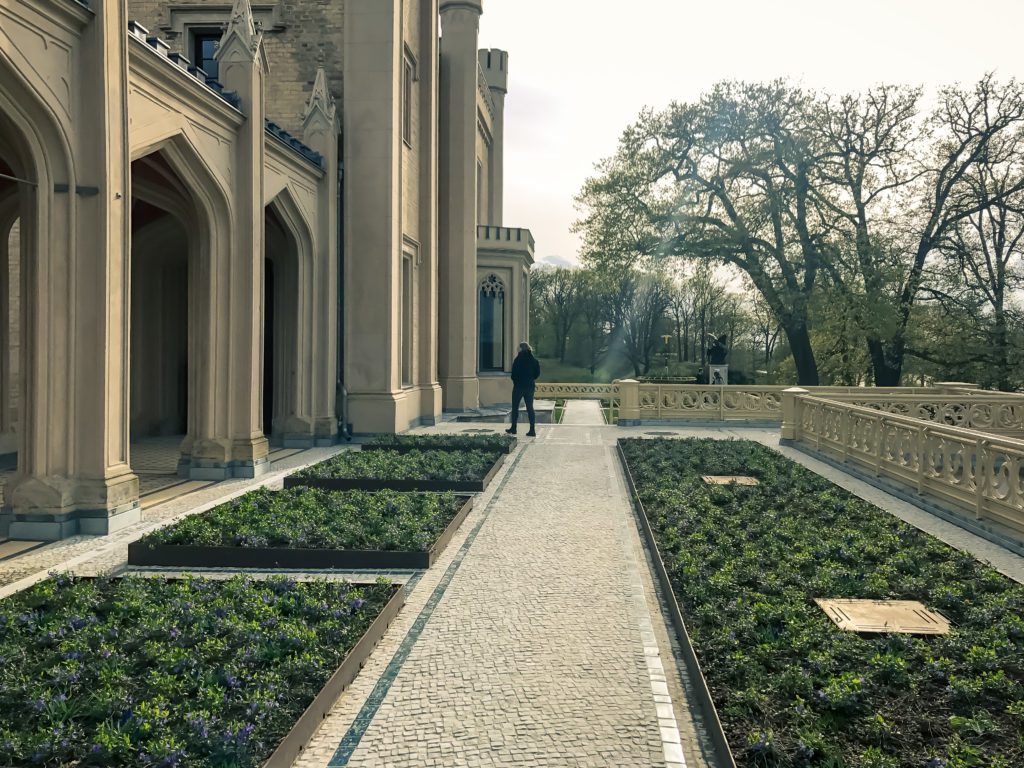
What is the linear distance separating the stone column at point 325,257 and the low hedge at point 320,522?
6057 mm

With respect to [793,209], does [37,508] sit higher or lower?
lower

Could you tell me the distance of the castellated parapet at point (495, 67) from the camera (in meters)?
32.1

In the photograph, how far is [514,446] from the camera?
49.6 feet

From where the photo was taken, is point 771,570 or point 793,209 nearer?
point 771,570

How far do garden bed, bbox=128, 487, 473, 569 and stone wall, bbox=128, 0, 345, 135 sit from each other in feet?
35.7

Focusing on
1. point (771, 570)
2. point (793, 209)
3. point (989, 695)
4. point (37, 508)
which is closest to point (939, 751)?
point (989, 695)

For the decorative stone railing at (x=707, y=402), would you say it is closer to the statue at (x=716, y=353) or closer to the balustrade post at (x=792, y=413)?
the balustrade post at (x=792, y=413)

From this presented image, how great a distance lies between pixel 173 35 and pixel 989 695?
18371 mm

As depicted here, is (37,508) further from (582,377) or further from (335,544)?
(582,377)

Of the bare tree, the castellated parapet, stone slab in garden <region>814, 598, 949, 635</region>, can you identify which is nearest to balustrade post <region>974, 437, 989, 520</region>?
stone slab in garden <region>814, 598, 949, 635</region>

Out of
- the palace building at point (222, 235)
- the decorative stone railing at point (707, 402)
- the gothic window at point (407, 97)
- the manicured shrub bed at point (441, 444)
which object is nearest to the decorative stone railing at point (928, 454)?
the decorative stone railing at point (707, 402)

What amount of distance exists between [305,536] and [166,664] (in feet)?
9.67

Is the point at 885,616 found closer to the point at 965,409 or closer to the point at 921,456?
the point at 921,456

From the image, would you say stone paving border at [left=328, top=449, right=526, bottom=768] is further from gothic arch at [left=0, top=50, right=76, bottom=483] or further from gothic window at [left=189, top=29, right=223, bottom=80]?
gothic window at [left=189, top=29, right=223, bottom=80]
